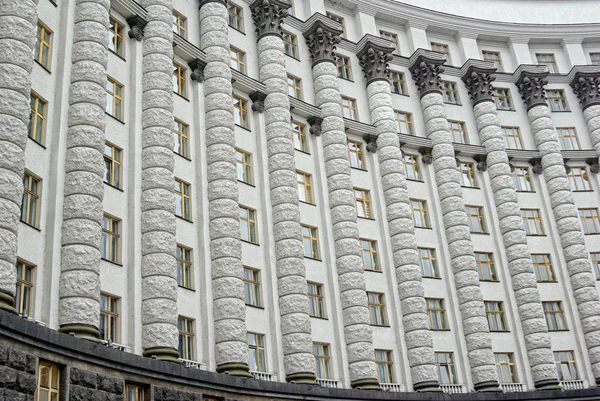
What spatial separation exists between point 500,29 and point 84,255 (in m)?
39.9

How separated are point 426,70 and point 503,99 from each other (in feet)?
23.8

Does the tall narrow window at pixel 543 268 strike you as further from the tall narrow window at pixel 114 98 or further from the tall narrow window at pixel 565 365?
the tall narrow window at pixel 114 98

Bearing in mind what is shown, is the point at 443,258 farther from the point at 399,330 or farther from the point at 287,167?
Result: the point at 287,167

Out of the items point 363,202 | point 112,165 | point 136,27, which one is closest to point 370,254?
point 363,202

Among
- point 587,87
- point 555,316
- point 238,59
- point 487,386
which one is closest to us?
point 487,386

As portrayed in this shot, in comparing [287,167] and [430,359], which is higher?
[287,167]

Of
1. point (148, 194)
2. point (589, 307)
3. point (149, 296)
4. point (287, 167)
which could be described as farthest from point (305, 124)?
point (589, 307)

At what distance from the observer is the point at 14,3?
2617 cm

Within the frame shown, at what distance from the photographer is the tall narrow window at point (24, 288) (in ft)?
78.1

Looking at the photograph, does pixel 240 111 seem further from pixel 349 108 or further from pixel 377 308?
pixel 377 308

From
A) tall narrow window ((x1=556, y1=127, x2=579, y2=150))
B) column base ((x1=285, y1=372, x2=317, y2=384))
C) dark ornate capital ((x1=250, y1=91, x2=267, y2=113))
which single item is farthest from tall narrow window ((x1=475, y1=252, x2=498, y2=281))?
dark ornate capital ((x1=250, y1=91, x2=267, y2=113))

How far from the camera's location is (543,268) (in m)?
47.6

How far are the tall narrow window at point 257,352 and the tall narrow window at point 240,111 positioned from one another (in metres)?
11.6

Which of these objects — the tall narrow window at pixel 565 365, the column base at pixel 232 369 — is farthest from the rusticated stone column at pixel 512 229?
the column base at pixel 232 369
